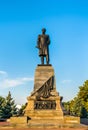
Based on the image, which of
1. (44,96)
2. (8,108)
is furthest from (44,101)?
(8,108)

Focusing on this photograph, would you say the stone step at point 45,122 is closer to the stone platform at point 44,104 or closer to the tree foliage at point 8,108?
the stone platform at point 44,104

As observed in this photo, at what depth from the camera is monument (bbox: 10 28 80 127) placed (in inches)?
919

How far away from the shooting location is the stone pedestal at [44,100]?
81.0 ft

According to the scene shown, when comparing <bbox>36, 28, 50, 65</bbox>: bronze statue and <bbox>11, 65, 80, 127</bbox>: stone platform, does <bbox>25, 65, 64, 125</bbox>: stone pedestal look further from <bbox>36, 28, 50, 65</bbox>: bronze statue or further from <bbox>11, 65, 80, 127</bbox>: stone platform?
<bbox>36, 28, 50, 65</bbox>: bronze statue

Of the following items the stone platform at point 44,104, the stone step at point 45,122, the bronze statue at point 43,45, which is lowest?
the stone step at point 45,122

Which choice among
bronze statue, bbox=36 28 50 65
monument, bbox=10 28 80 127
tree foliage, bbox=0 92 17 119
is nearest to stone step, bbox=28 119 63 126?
monument, bbox=10 28 80 127

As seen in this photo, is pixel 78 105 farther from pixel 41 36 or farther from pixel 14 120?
pixel 14 120

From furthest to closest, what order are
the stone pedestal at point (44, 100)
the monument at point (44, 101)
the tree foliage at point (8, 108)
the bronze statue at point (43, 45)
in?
the tree foliage at point (8, 108), the bronze statue at point (43, 45), the stone pedestal at point (44, 100), the monument at point (44, 101)

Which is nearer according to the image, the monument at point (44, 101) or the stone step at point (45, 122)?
the stone step at point (45, 122)

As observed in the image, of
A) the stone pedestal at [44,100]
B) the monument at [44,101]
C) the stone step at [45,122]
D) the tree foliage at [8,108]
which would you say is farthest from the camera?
the tree foliage at [8,108]

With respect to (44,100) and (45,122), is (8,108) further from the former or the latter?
(45,122)

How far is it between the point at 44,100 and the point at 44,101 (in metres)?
0.11

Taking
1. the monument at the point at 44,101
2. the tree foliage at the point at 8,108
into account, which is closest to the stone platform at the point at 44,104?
the monument at the point at 44,101

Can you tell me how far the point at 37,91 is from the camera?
2630 cm
